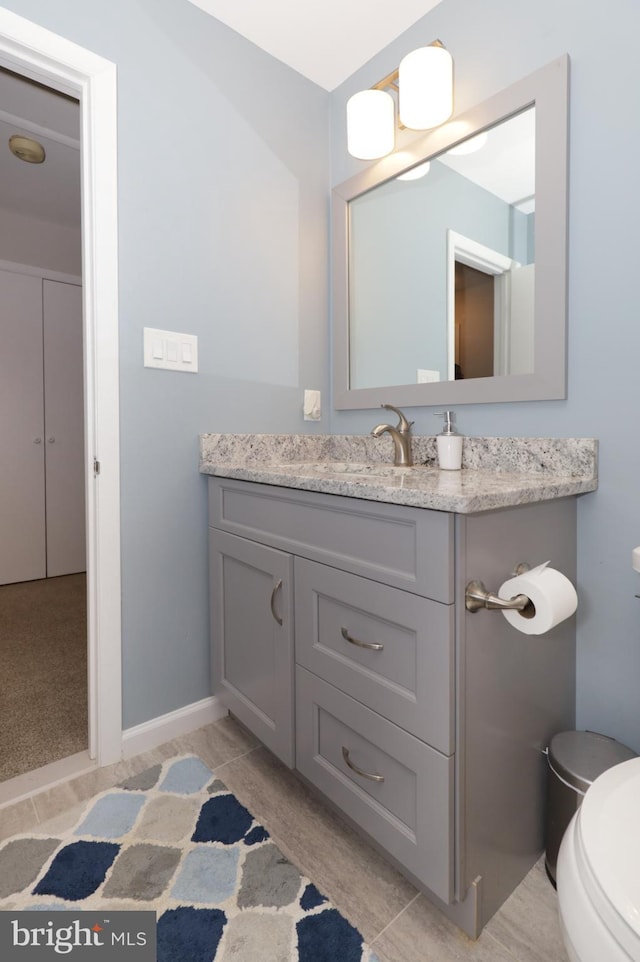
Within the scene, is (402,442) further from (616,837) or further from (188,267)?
(616,837)

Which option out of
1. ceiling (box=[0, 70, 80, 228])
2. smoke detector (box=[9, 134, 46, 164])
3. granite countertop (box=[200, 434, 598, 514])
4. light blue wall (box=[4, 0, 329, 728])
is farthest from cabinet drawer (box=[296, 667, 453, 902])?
smoke detector (box=[9, 134, 46, 164])

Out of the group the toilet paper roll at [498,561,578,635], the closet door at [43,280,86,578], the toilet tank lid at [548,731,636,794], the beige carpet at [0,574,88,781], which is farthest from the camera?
the closet door at [43,280,86,578]

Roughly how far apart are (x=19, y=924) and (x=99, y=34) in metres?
2.06

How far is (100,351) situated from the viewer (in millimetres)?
1321

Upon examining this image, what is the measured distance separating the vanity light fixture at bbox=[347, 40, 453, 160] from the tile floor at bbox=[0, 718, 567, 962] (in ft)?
6.22

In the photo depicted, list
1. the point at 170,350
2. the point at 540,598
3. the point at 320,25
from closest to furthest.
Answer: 1. the point at 540,598
2. the point at 170,350
3. the point at 320,25

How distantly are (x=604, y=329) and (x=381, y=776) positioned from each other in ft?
3.57

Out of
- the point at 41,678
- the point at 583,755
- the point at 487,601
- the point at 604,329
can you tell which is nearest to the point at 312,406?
the point at 604,329

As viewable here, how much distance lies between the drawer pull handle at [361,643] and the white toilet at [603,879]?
402 millimetres

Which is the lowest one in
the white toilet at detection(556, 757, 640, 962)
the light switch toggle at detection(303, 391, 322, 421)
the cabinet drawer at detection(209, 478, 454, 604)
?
the white toilet at detection(556, 757, 640, 962)

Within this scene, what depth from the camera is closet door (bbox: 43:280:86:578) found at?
10.5ft

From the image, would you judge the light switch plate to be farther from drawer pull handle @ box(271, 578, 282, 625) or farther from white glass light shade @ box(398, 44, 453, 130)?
white glass light shade @ box(398, 44, 453, 130)

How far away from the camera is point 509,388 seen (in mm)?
1295

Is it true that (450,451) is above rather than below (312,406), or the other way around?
below
